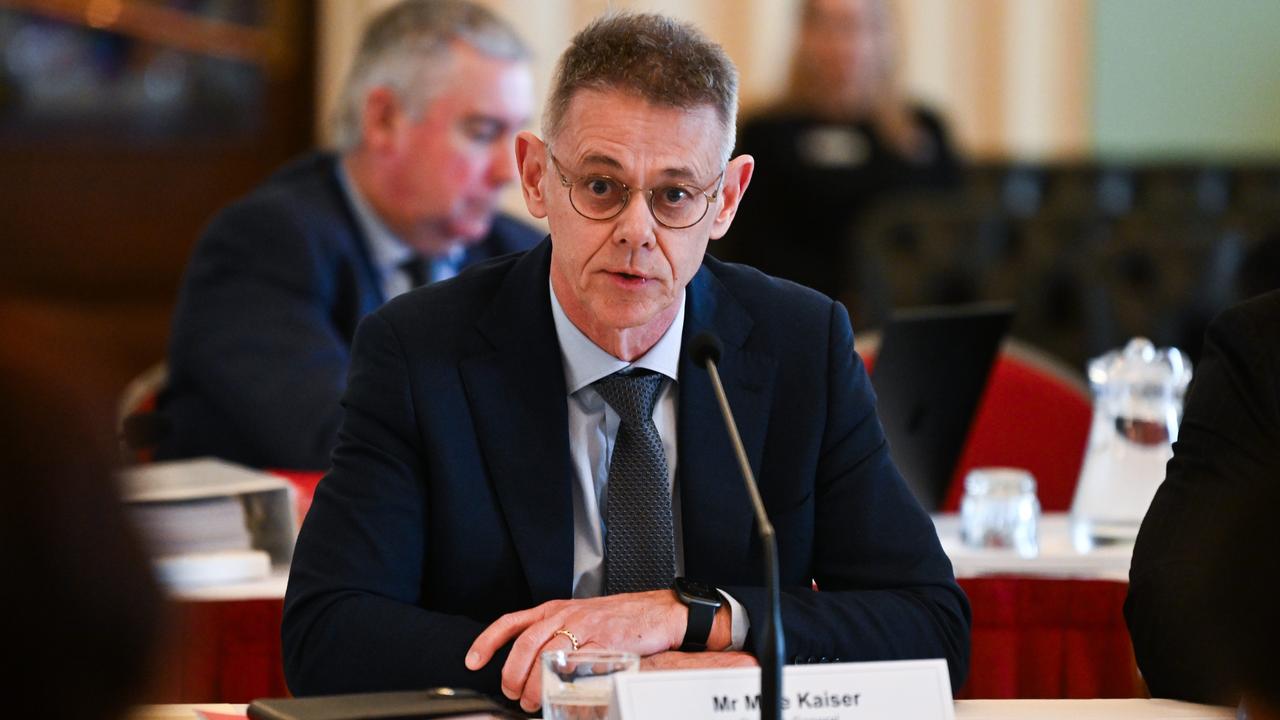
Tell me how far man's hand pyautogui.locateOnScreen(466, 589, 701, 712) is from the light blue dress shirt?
0.15 m

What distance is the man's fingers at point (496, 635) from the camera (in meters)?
1.76

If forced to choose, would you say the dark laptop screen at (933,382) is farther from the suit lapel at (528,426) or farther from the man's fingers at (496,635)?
the man's fingers at (496,635)

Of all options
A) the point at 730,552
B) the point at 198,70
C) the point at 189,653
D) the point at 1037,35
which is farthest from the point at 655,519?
the point at 1037,35

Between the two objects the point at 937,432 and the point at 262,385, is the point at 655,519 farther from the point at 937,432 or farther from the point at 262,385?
the point at 262,385

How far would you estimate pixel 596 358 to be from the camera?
6.63 feet

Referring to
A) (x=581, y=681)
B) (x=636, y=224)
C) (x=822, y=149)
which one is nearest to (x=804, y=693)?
(x=581, y=681)

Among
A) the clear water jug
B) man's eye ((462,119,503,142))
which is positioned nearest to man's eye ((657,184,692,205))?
the clear water jug

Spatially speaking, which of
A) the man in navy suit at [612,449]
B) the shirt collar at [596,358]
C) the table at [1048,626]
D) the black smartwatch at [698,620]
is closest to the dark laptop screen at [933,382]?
the table at [1048,626]

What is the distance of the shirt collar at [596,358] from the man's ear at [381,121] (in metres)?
1.63

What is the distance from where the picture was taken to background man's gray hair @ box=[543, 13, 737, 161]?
1891 mm

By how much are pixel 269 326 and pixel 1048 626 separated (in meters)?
1.66

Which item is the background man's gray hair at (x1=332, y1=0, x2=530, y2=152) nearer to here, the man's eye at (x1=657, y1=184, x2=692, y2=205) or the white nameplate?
the man's eye at (x1=657, y1=184, x2=692, y2=205)

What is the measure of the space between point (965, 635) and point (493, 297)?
0.72m

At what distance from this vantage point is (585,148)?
191 centimetres
